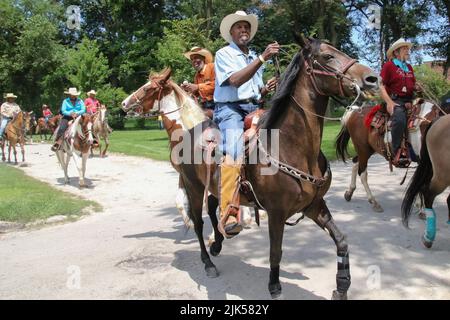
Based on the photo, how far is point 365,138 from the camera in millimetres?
8398

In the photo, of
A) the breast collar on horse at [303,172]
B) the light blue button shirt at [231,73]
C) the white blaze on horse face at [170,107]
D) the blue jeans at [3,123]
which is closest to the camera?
the breast collar on horse at [303,172]

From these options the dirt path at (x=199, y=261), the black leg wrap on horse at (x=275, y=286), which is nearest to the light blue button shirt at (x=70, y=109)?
the dirt path at (x=199, y=261)

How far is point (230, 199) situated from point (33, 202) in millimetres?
6227

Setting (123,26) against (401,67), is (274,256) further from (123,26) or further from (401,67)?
(123,26)

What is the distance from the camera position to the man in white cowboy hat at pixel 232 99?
4.23m

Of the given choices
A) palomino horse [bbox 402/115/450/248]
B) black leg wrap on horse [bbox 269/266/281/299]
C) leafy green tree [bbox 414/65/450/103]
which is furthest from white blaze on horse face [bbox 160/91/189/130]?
leafy green tree [bbox 414/65/450/103]

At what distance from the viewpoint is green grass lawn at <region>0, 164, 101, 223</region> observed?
8180mm

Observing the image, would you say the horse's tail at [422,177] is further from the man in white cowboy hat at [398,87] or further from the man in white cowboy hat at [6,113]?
the man in white cowboy hat at [6,113]

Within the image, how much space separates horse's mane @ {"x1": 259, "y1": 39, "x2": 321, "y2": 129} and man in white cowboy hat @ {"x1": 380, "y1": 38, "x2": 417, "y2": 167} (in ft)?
12.4

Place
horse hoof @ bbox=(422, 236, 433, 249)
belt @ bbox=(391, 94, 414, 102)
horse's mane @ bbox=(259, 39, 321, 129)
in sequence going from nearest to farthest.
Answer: horse's mane @ bbox=(259, 39, 321, 129) < horse hoof @ bbox=(422, 236, 433, 249) < belt @ bbox=(391, 94, 414, 102)

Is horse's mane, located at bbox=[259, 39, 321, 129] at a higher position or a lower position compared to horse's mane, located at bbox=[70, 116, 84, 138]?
higher

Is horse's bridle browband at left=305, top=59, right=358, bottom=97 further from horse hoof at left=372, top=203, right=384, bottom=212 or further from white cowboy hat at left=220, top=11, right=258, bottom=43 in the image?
horse hoof at left=372, top=203, right=384, bottom=212

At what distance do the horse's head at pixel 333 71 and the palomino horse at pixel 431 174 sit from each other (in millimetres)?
2800
